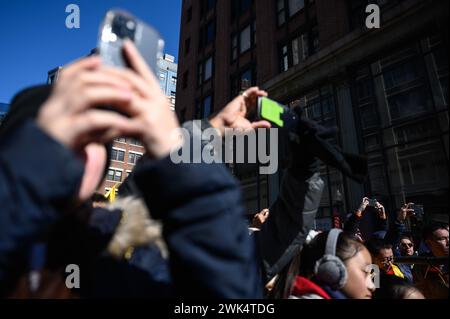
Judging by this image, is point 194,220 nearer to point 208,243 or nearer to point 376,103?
point 208,243

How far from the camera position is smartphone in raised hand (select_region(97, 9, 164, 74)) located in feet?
2.39

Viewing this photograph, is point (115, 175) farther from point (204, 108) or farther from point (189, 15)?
A: point (204, 108)

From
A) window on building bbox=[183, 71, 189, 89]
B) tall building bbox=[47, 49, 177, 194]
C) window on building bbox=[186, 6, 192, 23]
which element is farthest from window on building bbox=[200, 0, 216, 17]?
tall building bbox=[47, 49, 177, 194]

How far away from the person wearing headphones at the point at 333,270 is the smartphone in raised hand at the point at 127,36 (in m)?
1.48

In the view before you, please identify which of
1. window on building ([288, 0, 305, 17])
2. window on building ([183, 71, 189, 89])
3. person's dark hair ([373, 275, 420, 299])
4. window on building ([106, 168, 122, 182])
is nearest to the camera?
person's dark hair ([373, 275, 420, 299])

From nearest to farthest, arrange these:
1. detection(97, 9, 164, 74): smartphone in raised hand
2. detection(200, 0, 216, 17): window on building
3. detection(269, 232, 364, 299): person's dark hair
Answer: detection(97, 9, 164, 74): smartphone in raised hand
detection(269, 232, 364, 299): person's dark hair
detection(200, 0, 216, 17): window on building

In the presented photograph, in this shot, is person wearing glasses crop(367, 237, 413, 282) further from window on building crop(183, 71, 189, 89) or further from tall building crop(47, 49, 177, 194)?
tall building crop(47, 49, 177, 194)

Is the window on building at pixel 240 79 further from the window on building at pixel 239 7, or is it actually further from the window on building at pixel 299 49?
the window on building at pixel 239 7

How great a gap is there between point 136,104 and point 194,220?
300mm

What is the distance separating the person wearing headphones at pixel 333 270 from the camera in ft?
5.40

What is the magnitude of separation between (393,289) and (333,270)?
1.08 meters

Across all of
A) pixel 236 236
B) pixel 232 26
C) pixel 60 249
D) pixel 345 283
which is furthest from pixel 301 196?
pixel 232 26

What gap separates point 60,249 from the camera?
77 cm

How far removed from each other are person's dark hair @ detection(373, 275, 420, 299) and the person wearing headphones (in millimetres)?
517
